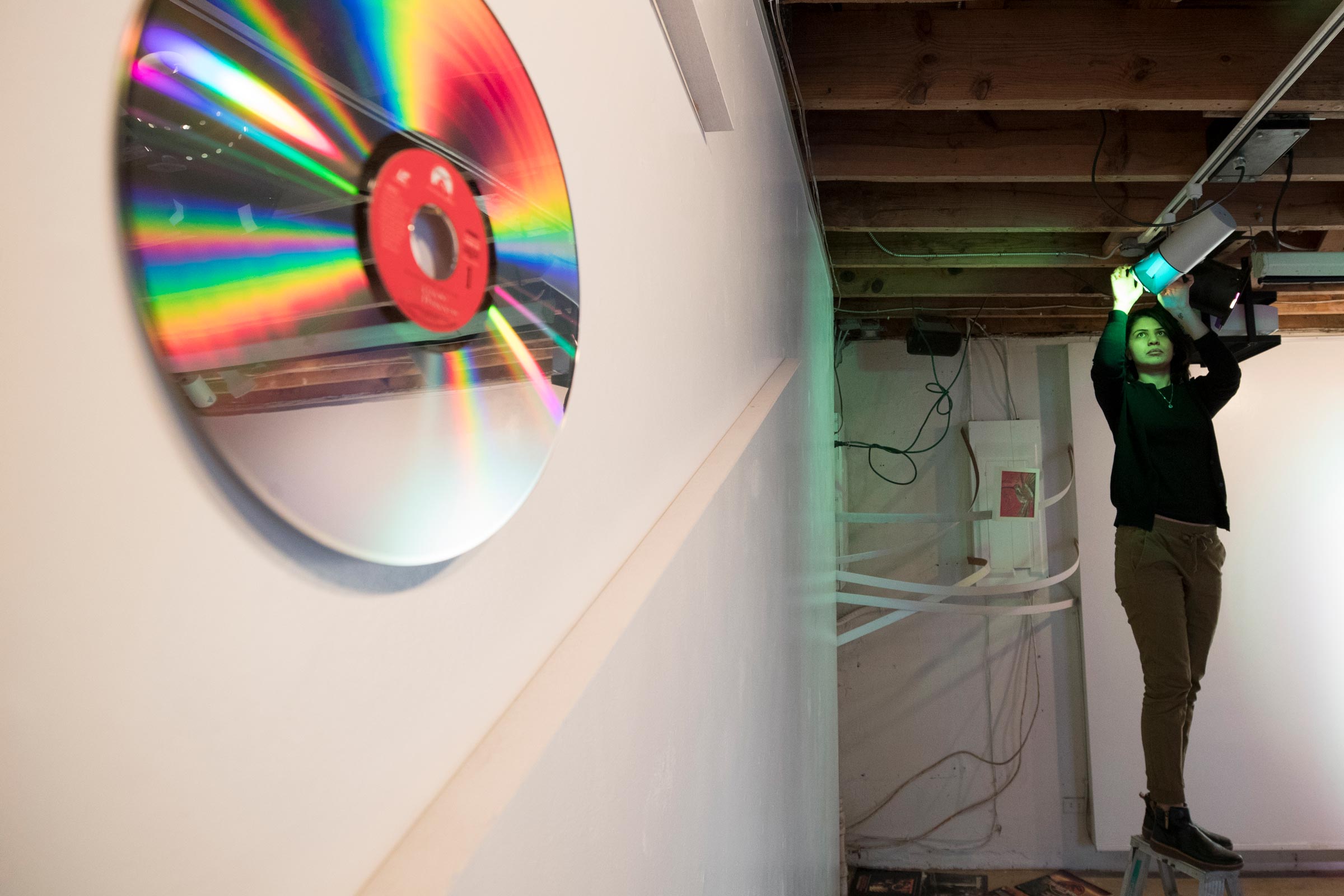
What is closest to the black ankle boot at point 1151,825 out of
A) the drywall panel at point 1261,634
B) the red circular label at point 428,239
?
the drywall panel at point 1261,634

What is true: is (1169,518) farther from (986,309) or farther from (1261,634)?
(1261,634)

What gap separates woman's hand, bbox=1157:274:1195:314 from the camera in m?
2.88

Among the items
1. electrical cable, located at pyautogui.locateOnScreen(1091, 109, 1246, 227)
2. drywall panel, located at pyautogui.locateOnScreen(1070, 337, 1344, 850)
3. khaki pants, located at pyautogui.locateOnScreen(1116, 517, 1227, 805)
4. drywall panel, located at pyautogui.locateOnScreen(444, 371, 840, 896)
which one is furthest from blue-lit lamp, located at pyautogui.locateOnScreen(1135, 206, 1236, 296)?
drywall panel, located at pyautogui.locateOnScreen(1070, 337, 1344, 850)

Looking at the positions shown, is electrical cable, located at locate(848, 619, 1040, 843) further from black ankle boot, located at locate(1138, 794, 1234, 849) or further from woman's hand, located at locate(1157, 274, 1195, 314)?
woman's hand, located at locate(1157, 274, 1195, 314)

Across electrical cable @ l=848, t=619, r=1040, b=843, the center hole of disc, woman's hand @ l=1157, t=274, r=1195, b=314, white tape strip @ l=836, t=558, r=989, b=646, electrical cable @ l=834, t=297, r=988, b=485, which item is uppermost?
Result: woman's hand @ l=1157, t=274, r=1195, b=314

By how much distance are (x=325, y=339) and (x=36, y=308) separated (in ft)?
0.32

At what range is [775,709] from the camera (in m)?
1.57

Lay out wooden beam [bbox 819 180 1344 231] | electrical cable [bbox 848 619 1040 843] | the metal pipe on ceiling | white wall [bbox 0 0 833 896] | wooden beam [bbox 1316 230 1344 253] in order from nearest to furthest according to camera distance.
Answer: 1. white wall [bbox 0 0 833 896]
2. the metal pipe on ceiling
3. wooden beam [bbox 819 180 1344 231]
4. wooden beam [bbox 1316 230 1344 253]
5. electrical cable [bbox 848 619 1040 843]

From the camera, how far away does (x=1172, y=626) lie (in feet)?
9.25

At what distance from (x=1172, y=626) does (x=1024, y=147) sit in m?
1.64

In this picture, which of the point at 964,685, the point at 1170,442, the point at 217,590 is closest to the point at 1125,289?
the point at 1170,442

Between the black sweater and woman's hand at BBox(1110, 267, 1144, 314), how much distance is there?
0.03 m

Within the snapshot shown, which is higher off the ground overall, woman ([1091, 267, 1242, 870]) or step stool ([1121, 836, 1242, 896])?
woman ([1091, 267, 1242, 870])

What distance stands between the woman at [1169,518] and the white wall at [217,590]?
269 cm
